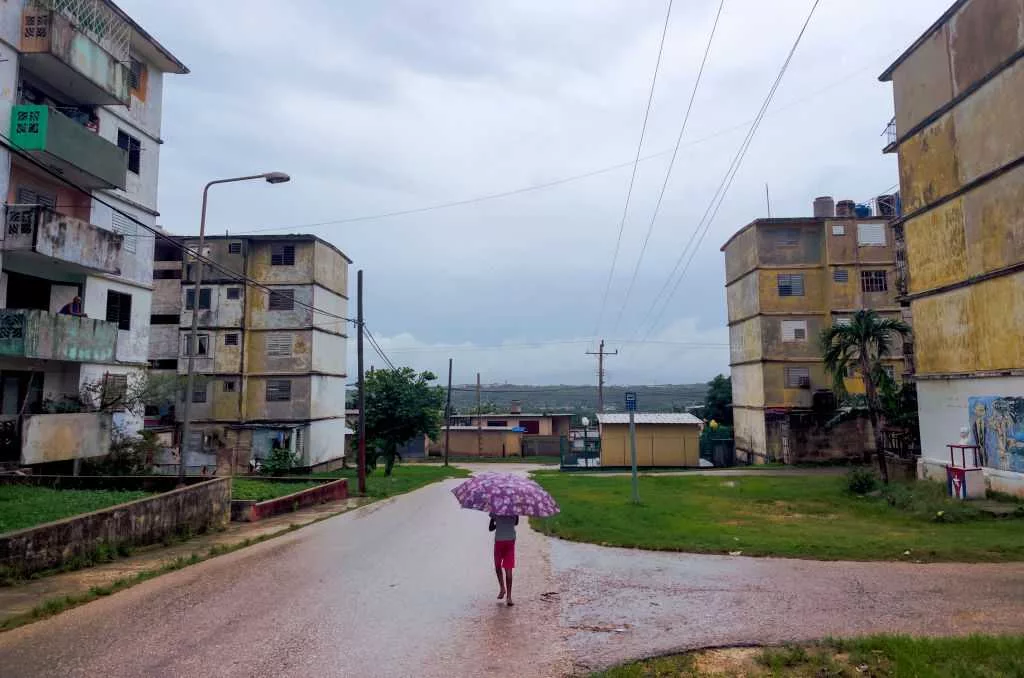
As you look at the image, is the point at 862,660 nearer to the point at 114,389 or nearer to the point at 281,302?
the point at 114,389

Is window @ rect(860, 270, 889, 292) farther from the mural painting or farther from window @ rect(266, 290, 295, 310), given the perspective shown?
window @ rect(266, 290, 295, 310)

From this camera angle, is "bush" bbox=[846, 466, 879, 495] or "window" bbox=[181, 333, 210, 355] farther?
"window" bbox=[181, 333, 210, 355]

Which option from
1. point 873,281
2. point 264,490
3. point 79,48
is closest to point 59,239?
point 79,48

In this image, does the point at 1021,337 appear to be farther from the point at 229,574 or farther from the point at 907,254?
the point at 229,574

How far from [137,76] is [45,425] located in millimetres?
14952

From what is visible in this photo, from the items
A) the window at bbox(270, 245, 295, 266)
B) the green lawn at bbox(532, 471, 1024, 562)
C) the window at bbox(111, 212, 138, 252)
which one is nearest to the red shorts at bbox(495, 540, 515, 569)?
the green lawn at bbox(532, 471, 1024, 562)

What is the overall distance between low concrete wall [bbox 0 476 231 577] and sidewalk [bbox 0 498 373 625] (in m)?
0.32

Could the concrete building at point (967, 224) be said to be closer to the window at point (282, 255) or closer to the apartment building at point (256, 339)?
the apartment building at point (256, 339)

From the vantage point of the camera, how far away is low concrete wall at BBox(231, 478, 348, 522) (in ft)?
60.4

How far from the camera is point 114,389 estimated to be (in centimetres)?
2386

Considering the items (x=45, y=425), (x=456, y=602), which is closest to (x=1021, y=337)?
(x=456, y=602)

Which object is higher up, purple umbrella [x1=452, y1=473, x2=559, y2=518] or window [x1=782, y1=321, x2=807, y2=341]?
window [x1=782, y1=321, x2=807, y2=341]

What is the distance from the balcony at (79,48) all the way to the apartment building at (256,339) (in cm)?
1703

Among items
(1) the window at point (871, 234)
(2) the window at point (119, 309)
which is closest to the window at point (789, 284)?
(1) the window at point (871, 234)
